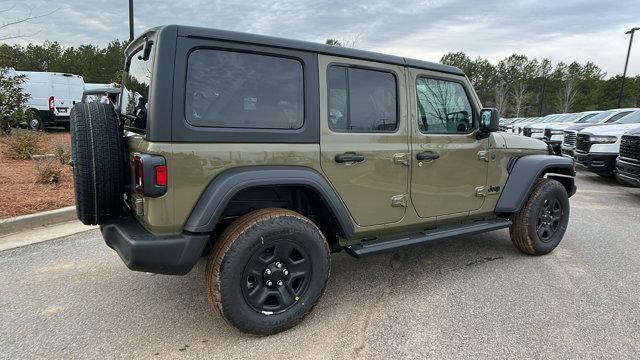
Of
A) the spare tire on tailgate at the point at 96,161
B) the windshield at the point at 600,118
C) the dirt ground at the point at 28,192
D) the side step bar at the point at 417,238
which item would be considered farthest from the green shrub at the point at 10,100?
the windshield at the point at 600,118

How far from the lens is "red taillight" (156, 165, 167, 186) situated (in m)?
2.33

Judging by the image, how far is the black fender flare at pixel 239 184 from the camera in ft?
8.01

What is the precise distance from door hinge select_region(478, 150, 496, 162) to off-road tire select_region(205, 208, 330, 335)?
180 centimetres

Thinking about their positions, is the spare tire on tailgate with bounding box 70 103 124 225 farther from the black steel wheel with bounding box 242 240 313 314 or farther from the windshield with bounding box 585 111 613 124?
the windshield with bounding box 585 111 613 124

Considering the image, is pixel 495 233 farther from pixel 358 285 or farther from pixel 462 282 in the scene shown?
pixel 358 285

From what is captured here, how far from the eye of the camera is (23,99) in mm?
8375

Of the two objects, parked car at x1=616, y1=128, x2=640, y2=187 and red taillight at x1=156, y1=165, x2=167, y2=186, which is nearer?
red taillight at x1=156, y1=165, x2=167, y2=186

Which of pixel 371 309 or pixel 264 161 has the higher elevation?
pixel 264 161

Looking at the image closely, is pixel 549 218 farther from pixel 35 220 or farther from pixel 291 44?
pixel 35 220

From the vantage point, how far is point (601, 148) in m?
8.91

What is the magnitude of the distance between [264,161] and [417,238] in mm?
1506

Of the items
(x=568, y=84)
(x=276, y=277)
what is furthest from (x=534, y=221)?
(x=568, y=84)

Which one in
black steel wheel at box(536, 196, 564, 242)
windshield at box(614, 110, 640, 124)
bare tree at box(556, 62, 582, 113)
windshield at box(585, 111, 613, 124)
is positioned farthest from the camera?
bare tree at box(556, 62, 582, 113)

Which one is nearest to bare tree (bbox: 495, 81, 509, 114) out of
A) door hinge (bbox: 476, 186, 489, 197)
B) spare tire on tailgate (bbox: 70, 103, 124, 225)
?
door hinge (bbox: 476, 186, 489, 197)
